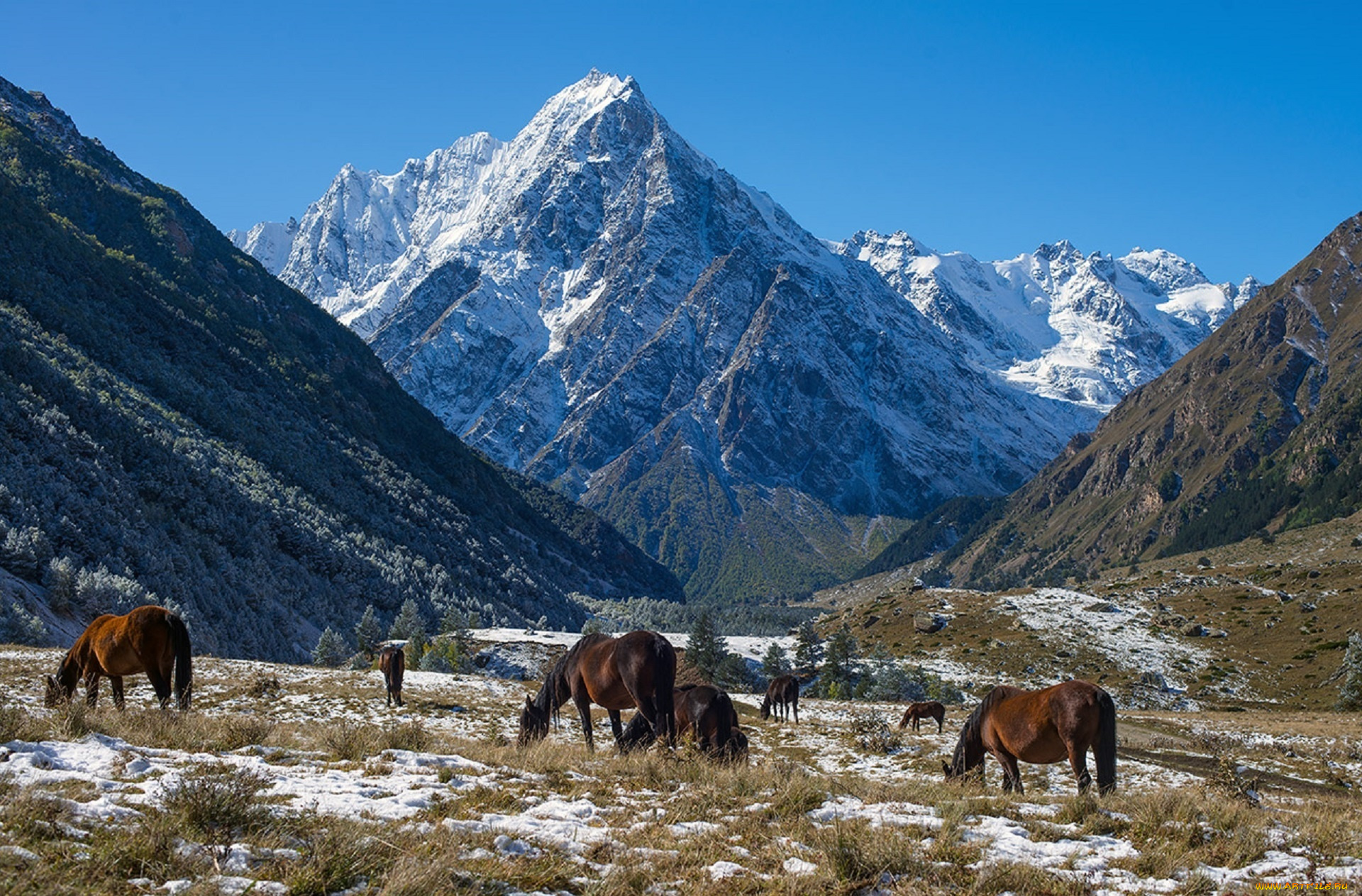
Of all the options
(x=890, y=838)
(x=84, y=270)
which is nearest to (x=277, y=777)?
(x=890, y=838)

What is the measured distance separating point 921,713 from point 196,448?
312ft

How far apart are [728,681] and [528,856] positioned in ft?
233

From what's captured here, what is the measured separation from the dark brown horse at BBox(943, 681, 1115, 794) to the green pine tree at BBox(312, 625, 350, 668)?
2470 inches

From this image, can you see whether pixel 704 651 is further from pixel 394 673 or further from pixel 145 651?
pixel 145 651

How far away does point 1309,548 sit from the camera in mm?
152000

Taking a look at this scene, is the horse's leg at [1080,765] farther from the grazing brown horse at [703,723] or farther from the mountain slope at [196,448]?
the mountain slope at [196,448]

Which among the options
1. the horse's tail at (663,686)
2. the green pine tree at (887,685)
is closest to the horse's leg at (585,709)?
the horse's tail at (663,686)

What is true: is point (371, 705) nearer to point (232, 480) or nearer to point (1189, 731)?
point (1189, 731)

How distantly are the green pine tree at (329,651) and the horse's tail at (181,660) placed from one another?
183 ft

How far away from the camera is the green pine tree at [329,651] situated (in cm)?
6825

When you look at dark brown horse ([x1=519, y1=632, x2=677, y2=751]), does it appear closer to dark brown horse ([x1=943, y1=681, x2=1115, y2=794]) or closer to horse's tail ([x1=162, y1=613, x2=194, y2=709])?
dark brown horse ([x1=943, y1=681, x2=1115, y2=794])

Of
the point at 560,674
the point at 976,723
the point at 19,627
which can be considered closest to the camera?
the point at 976,723

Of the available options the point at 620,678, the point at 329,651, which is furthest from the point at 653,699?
the point at 329,651

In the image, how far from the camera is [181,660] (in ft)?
49.8
